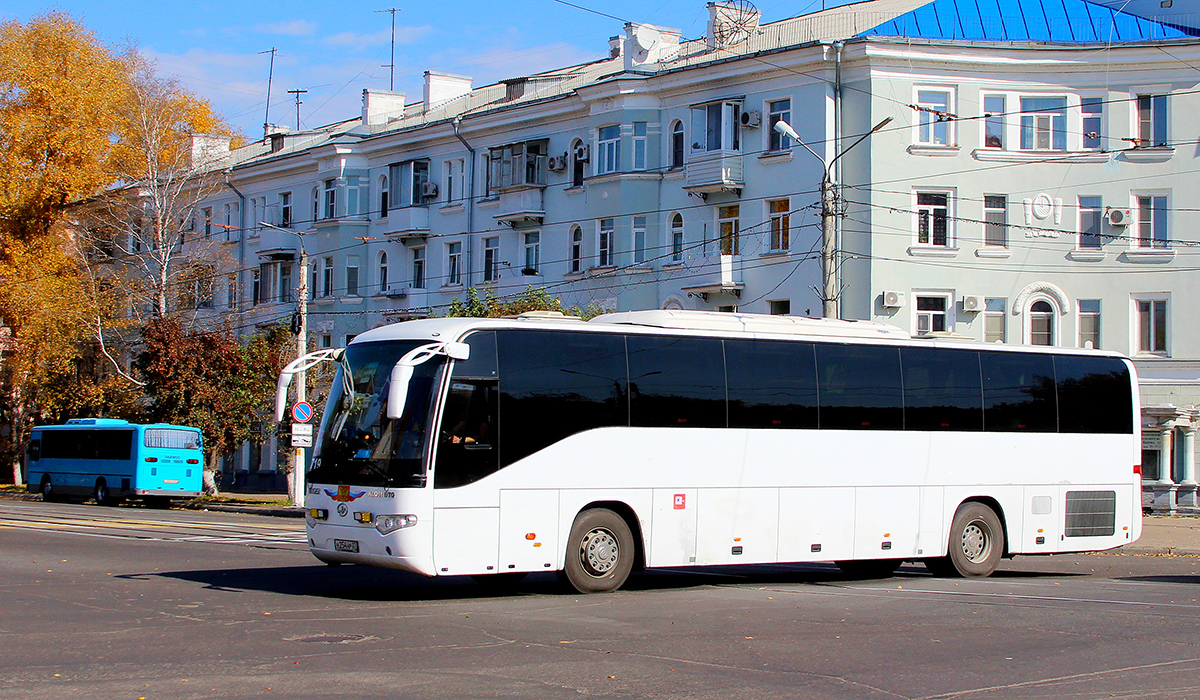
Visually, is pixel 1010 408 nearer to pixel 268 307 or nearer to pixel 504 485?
pixel 504 485

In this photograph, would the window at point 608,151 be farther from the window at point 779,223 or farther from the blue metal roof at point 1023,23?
the blue metal roof at point 1023,23

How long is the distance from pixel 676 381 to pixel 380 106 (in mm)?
42745

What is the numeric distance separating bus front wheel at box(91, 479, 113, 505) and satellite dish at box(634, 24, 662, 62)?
22.1 metres

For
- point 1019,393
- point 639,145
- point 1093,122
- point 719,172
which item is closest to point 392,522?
point 1019,393

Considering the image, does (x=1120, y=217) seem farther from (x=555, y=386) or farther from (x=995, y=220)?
(x=555, y=386)

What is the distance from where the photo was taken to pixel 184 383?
42.8 metres

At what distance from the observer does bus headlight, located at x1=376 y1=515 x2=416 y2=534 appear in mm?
13500

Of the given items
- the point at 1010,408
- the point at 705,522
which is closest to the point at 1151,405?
the point at 1010,408

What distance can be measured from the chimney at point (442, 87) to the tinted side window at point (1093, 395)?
37659 millimetres

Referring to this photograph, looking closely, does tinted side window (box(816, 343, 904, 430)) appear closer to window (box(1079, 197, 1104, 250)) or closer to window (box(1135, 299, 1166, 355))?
window (box(1079, 197, 1104, 250))

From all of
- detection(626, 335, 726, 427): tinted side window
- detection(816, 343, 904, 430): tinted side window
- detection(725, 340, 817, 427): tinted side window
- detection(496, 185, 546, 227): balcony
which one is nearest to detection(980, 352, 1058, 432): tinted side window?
detection(816, 343, 904, 430): tinted side window

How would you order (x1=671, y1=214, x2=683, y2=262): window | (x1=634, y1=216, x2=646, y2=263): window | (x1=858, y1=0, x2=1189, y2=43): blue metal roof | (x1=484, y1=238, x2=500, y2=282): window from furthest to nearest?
1. (x1=484, y1=238, x2=500, y2=282): window
2. (x1=634, y1=216, x2=646, y2=263): window
3. (x1=671, y1=214, x2=683, y2=262): window
4. (x1=858, y1=0, x2=1189, y2=43): blue metal roof

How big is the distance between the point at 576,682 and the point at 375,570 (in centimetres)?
923

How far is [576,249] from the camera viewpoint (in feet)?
143
